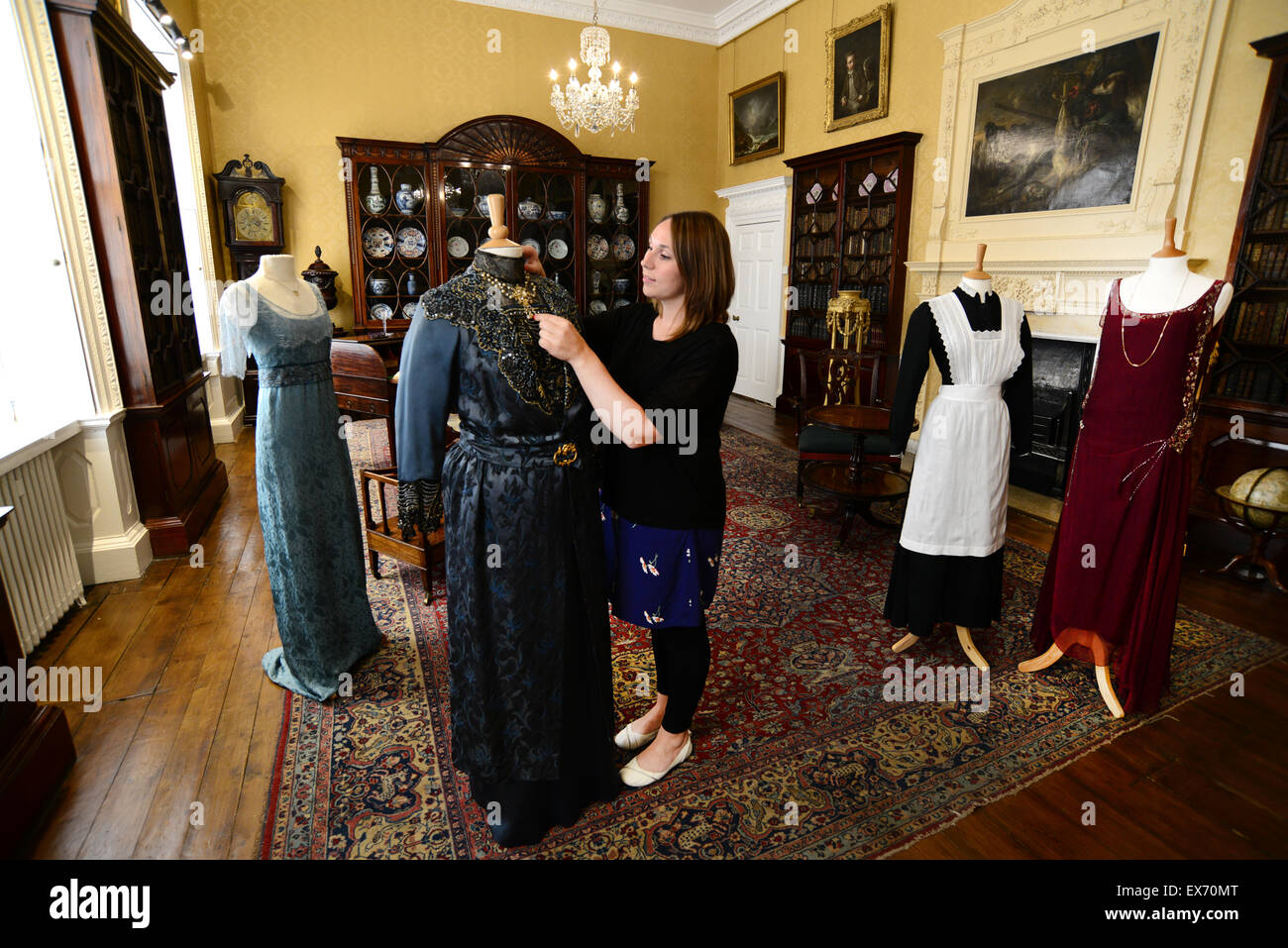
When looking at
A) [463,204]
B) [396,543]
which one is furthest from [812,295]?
[396,543]

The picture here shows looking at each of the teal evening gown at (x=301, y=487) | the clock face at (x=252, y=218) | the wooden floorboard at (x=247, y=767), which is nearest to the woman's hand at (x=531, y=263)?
the teal evening gown at (x=301, y=487)

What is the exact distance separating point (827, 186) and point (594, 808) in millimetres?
6492

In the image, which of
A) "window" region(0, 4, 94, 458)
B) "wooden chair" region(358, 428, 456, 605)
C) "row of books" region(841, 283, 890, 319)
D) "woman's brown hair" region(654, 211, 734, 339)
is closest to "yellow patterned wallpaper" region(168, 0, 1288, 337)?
"row of books" region(841, 283, 890, 319)

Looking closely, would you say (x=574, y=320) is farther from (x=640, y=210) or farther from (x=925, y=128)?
(x=640, y=210)

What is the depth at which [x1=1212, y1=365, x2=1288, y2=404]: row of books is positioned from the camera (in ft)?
11.5

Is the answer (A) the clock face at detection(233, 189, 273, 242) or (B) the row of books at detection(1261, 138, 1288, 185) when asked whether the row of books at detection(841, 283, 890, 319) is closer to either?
(B) the row of books at detection(1261, 138, 1288, 185)

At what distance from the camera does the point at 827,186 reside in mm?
6688

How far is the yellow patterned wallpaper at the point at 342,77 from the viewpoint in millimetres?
6215

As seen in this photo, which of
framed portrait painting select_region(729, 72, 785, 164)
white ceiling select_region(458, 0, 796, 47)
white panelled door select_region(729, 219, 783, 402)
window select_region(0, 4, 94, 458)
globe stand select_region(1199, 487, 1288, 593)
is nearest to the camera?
window select_region(0, 4, 94, 458)

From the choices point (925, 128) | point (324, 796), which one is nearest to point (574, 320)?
point (324, 796)

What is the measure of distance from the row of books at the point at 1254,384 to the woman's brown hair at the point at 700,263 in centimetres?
372

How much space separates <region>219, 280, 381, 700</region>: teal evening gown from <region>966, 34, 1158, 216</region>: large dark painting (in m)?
4.87

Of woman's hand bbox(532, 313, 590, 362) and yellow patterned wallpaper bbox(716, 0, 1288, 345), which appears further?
yellow patterned wallpaper bbox(716, 0, 1288, 345)

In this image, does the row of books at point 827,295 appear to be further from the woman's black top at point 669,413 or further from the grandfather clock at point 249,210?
the grandfather clock at point 249,210
